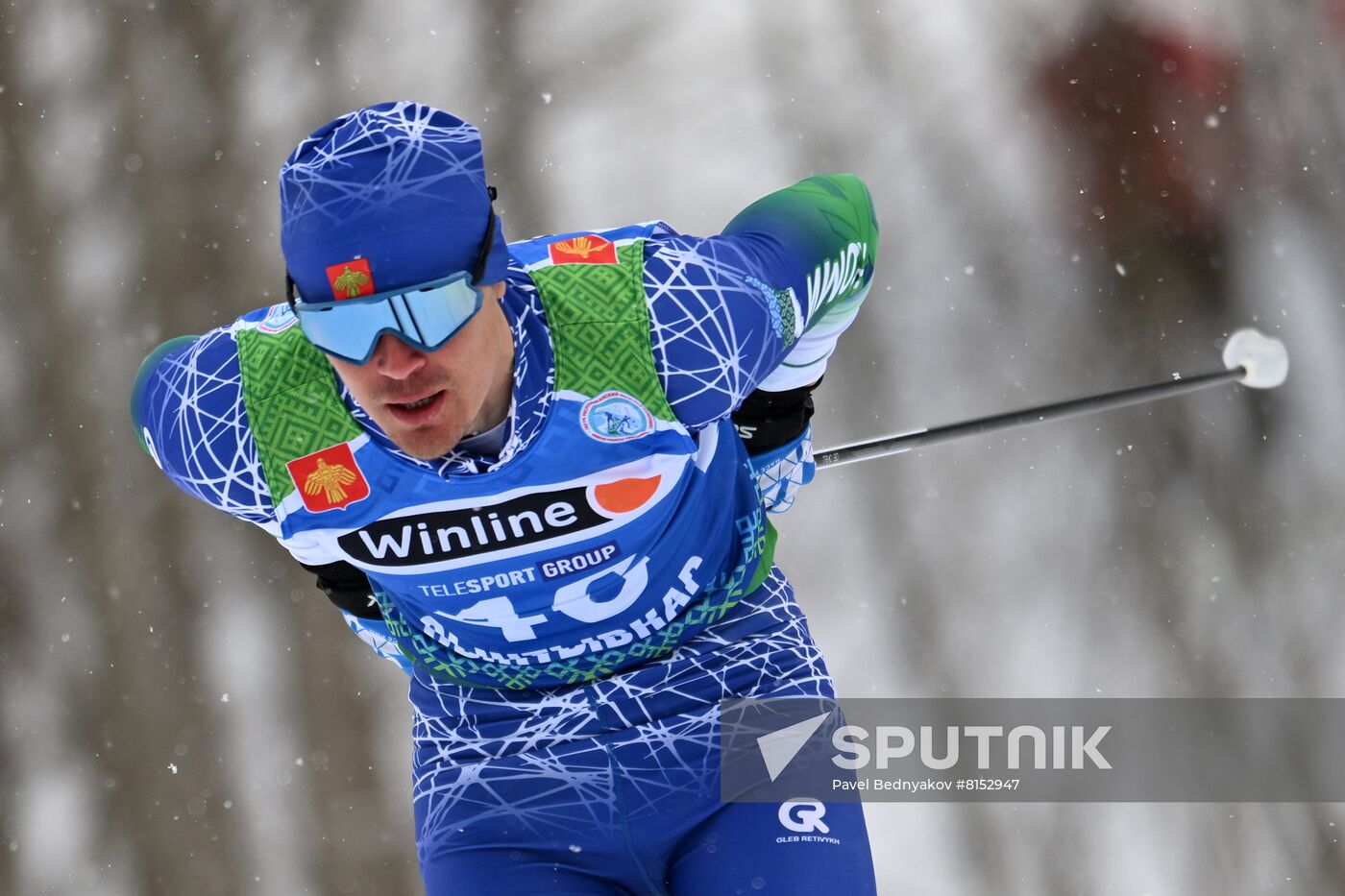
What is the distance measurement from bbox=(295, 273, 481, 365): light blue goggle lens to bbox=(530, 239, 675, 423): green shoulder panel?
142 millimetres

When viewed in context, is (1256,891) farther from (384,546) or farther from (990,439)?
(384,546)

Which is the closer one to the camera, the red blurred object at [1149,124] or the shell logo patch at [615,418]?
the shell logo patch at [615,418]

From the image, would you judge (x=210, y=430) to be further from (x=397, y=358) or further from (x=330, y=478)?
(x=397, y=358)

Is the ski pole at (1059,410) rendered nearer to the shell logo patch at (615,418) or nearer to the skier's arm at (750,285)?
the skier's arm at (750,285)

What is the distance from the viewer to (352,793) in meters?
4.30

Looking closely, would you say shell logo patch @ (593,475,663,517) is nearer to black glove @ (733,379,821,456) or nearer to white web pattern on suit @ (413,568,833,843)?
white web pattern on suit @ (413,568,833,843)

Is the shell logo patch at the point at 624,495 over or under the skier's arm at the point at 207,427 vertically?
under

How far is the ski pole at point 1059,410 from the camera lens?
87.1 inches

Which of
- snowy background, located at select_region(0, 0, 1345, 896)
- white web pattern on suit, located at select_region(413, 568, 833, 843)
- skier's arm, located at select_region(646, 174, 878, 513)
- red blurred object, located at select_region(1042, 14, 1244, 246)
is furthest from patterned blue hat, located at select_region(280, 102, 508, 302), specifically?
red blurred object, located at select_region(1042, 14, 1244, 246)

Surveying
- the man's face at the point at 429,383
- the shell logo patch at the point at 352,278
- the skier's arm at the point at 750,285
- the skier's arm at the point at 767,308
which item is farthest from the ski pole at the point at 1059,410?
the shell logo patch at the point at 352,278

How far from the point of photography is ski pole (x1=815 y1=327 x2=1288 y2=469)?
7.26ft

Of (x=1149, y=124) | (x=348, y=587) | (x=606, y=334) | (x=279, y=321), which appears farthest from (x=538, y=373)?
(x=1149, y=124)

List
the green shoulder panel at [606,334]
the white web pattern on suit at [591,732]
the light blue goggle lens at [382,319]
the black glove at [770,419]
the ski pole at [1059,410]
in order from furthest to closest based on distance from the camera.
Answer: the ski pole at [1059,410] → the black glove at [770,419] → the white web pattern on suit at [591,732] → the green shoulder panel at [606,334] → the light blue goggle lens at [382,319]

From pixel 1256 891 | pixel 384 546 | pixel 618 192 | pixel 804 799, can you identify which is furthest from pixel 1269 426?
pixel 384 546
